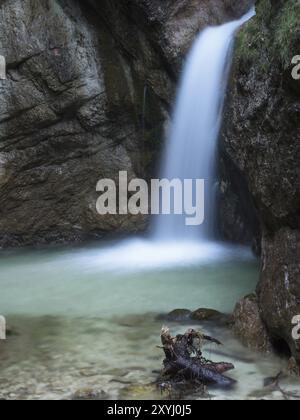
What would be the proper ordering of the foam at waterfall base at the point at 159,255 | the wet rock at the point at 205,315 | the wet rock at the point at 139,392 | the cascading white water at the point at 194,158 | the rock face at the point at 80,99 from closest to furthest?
the wet rock at the point at 139,392 → the wet rock at the point at 205,315 → the foam at waterfall base at the point at 159,255 → the cascading white water at the point at 194,158 → the rock face at the point at 80,99

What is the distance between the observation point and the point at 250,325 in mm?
5953

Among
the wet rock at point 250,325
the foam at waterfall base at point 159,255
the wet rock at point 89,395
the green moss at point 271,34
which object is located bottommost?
the wet rock at point 89,395

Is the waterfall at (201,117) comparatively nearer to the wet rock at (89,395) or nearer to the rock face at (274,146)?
the rock face at (274,146)

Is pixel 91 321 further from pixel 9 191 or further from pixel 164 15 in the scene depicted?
pixel 164 15

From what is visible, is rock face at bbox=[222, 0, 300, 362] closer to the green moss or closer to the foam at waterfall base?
the green moss

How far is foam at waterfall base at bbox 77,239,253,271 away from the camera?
9.47 metres

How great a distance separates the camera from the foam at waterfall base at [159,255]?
9473 mm

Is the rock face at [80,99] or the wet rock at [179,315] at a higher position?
the rock face at [80,99]

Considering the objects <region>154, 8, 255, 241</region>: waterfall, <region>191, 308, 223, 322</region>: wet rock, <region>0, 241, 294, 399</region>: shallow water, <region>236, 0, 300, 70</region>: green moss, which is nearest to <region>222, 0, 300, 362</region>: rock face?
<region>236, 0, 300, 70</region>: green moss

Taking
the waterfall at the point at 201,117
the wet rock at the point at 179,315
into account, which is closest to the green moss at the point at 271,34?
the wet rock at the point at 179,315

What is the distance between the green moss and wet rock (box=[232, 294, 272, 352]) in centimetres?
246

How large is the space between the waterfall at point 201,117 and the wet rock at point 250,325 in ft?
13.9

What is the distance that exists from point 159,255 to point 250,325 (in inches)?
173

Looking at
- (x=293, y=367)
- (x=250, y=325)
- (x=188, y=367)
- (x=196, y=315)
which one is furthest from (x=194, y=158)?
(x=188, y=367)
